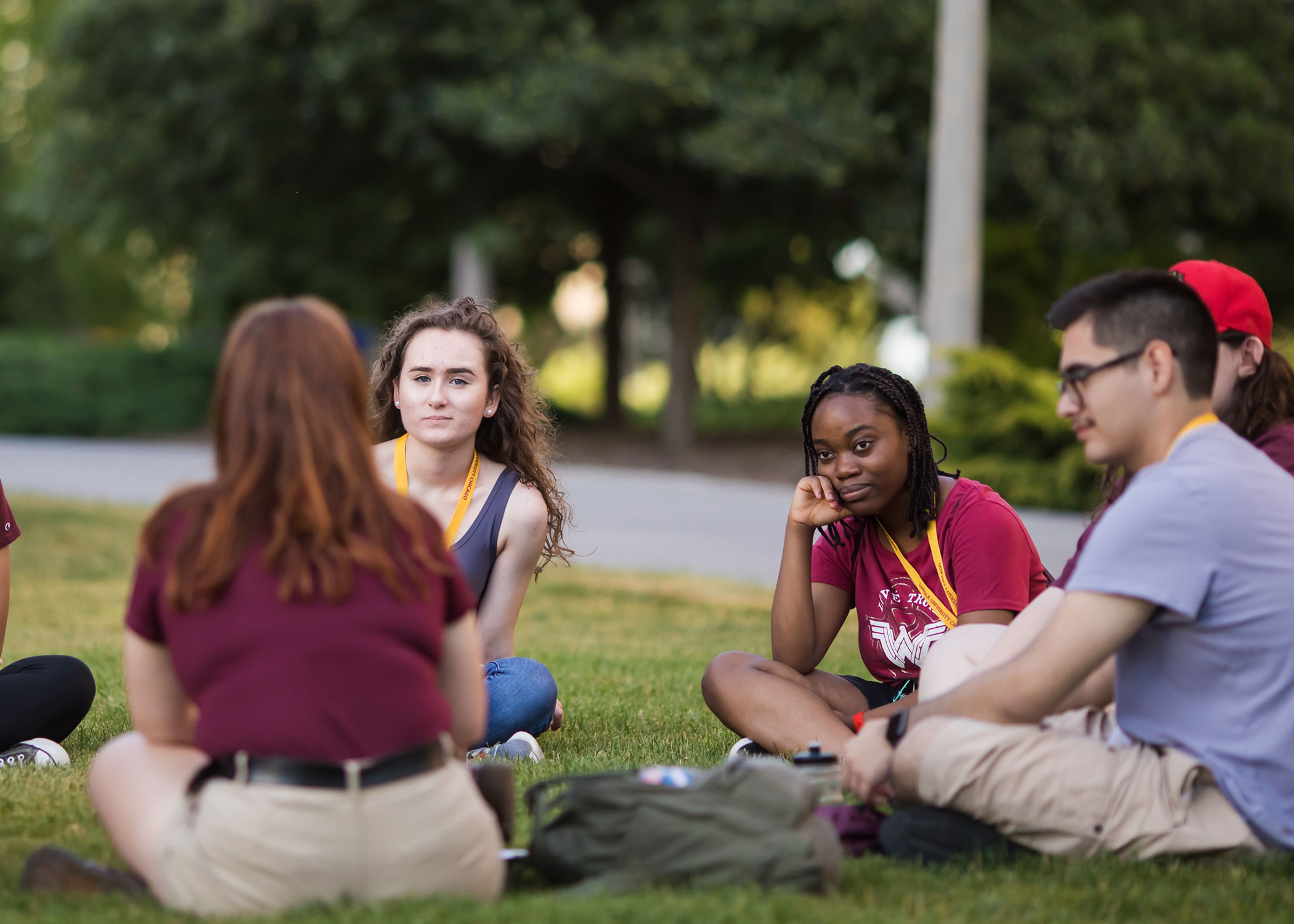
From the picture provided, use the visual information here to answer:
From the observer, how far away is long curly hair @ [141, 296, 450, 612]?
2.77 m

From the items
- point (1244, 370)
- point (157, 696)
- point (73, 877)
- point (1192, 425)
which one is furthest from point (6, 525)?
point (1244, 370)

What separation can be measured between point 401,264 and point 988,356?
515 inches

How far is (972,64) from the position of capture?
13.9 metres

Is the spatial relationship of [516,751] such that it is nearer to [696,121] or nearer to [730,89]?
[730,89]

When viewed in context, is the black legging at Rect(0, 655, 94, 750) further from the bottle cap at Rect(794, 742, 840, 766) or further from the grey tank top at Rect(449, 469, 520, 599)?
the bottle cap at Rect(794, 742, 840, 766)

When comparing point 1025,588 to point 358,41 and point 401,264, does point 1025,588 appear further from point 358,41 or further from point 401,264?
point 401,264

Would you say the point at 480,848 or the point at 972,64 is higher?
the point at 972,64

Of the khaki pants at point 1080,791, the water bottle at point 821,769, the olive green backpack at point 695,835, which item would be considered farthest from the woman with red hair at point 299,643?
the khaki pants at point 1080,791

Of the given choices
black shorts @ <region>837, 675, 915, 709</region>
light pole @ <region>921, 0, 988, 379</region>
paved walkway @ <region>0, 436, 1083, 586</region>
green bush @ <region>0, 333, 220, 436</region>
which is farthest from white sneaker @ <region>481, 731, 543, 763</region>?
green bush @ <region>0, 333, 220, 436</region>

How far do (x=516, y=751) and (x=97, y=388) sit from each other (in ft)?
71.0

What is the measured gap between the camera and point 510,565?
5.05 meters

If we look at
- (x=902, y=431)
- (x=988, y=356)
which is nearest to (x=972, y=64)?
(x=988, y=356)

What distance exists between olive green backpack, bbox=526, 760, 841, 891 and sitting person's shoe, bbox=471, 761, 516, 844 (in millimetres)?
139

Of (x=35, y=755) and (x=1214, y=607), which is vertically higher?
(x=1214, y=607)
